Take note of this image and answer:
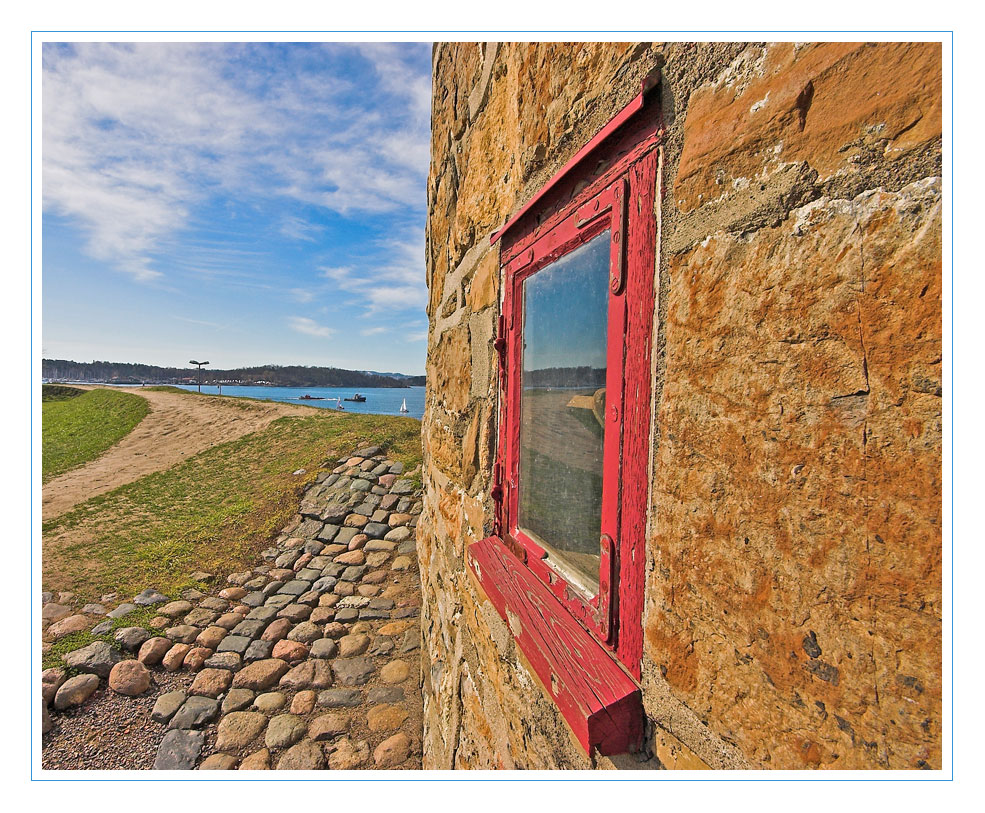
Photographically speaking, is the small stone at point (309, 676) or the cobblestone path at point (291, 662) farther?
the small stone at point (309, 676)

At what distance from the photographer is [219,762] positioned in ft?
9.59

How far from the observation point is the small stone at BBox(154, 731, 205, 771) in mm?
2900

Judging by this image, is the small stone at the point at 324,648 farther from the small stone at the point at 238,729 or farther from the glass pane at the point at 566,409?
the glass pane at the point at 566,409

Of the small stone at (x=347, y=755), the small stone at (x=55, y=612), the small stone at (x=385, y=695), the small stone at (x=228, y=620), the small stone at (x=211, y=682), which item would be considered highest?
the small stone at (x=55, y=612)

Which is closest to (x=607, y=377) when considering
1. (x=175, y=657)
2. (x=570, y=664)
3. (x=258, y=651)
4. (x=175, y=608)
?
(x=570, y=664)

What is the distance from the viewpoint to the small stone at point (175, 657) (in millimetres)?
3835

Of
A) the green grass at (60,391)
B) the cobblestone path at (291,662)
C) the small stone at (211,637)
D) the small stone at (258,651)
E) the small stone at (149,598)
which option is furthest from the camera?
the green grass at (60,391)

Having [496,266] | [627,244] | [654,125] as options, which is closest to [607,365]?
[627,244]

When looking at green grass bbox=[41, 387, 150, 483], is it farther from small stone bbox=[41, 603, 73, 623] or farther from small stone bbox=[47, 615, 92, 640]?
small stone bbox=[47, 615, 92, 640]

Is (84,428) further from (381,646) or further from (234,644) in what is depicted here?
(381,646)

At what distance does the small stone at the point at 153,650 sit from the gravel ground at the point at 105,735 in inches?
11.9

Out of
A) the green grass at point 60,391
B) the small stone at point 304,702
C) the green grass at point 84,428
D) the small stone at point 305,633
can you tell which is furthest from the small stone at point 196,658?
the green grass at point 60,391

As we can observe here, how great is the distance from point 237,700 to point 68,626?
6.62 feet

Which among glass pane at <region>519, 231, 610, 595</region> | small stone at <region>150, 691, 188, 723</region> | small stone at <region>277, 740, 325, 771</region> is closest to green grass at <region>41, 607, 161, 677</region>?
small stone at <region>150, 691, 188, 723</region>
